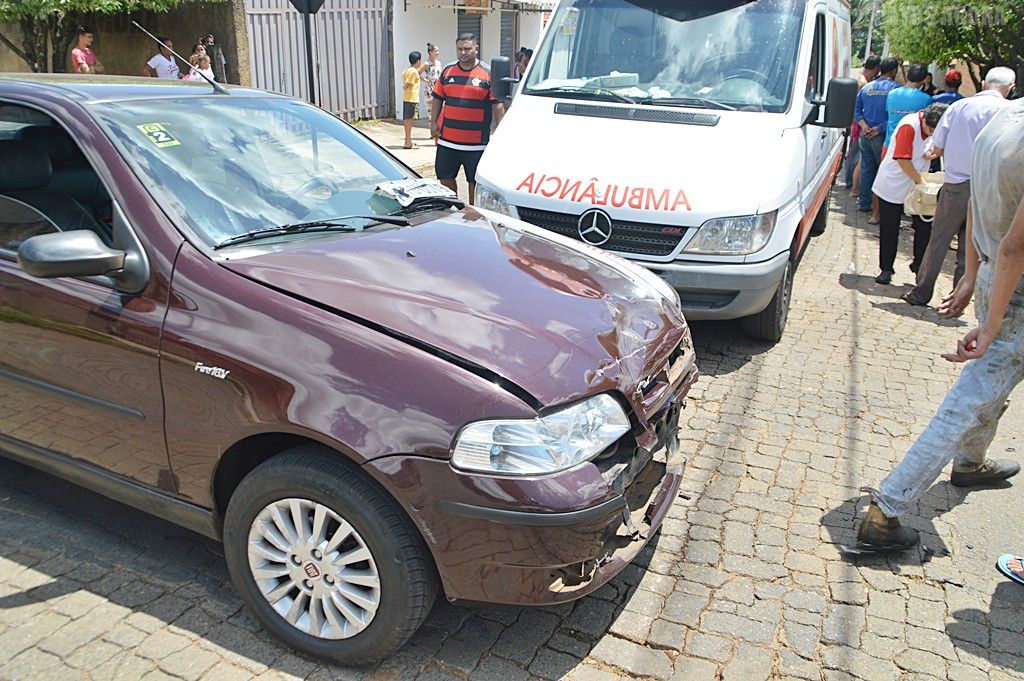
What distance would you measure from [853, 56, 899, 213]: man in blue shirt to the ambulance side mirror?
19.4ft

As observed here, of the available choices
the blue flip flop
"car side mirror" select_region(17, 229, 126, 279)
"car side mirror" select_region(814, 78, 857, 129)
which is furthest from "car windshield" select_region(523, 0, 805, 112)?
"car side mirror" select_region(17, 229, 126, 279)

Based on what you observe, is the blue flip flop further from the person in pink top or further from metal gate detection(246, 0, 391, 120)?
metal gate detection(246, 0, 391, 120)

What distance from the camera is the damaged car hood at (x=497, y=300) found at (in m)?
2.70

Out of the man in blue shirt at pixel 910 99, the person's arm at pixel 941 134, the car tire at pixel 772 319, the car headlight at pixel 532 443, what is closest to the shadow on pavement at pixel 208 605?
the car headlight at pixel 532 443

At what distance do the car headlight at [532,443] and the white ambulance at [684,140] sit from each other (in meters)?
2.79

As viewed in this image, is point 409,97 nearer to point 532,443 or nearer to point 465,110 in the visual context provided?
point 465,110

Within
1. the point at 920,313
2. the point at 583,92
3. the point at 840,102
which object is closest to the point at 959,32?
the point at 920,313

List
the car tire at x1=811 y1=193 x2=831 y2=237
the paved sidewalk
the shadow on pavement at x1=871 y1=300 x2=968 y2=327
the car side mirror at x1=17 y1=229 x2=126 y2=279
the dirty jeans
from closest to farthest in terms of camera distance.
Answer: the car side mirror at x1=17 y1=229 x2=126 y2=279, the dirty jeans, the shadow on pavement at x1=871 y1=300 x2=968 y2=327, the car tire at x1=811 y1=193 x2=831 y2=237, the paved sidewalk

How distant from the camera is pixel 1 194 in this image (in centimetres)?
350

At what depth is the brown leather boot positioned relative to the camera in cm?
357

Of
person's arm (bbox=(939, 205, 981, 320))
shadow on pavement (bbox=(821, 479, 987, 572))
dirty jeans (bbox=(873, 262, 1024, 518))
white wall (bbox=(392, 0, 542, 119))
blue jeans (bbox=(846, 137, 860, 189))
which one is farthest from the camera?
white wall (bbox=(392, 0, 542, 119))

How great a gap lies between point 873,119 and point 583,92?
6529 millimetres

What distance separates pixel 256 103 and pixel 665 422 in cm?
233

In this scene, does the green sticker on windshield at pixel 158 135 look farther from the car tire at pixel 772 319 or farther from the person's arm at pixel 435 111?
the person's arm at pixel 435 111
